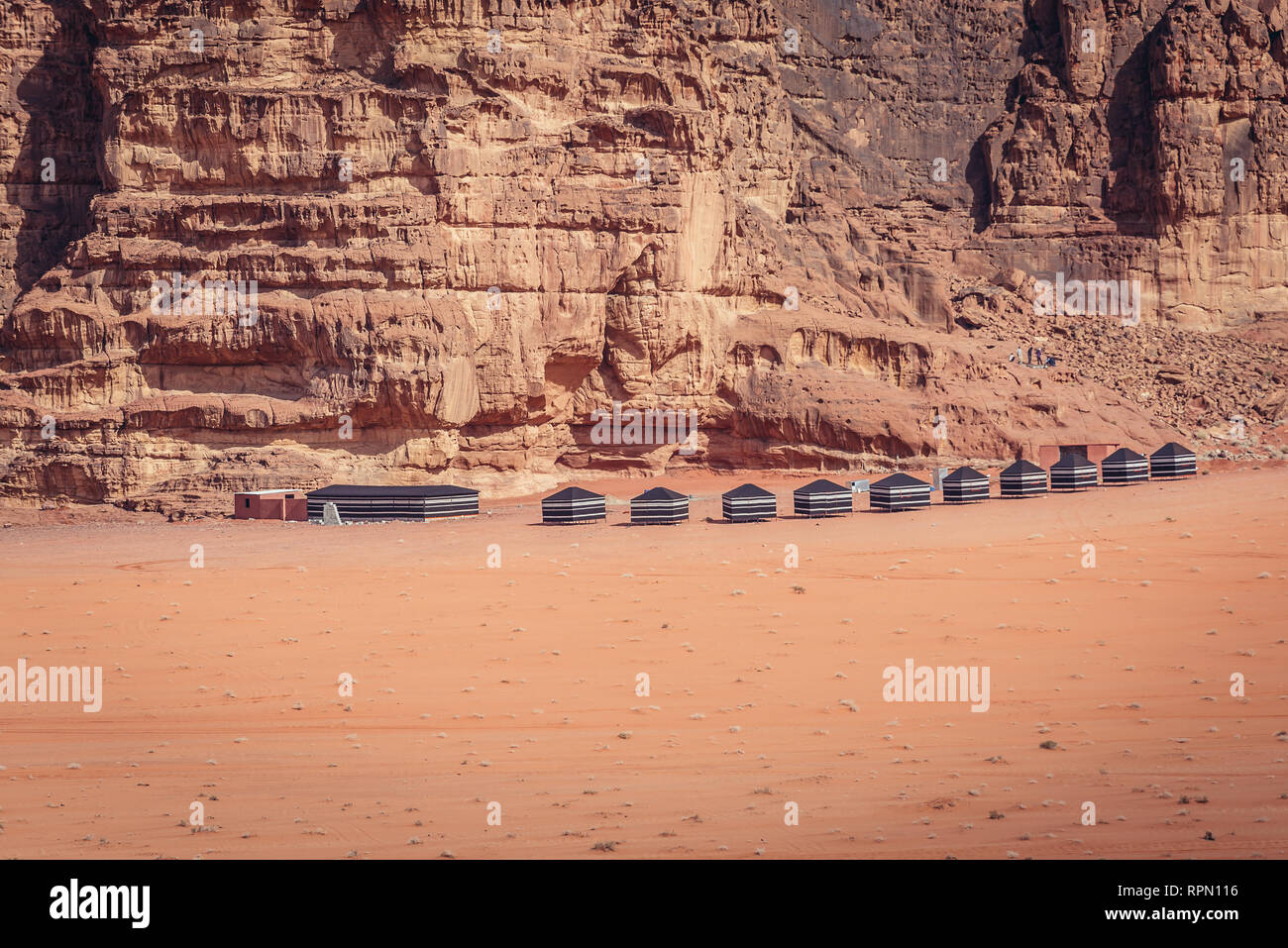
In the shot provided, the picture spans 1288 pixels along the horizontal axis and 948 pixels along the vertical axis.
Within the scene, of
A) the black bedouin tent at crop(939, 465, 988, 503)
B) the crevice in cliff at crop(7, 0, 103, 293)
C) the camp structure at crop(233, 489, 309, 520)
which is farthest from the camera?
the crevice in cliff at crop(7, 0, 103, 293)

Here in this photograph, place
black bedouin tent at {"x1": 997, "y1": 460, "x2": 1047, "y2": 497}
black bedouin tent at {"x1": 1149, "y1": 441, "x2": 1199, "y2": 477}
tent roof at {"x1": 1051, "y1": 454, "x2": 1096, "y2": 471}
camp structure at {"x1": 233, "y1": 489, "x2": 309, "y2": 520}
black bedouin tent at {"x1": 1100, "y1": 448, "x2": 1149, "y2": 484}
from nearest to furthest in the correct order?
camp structure at {"x1": 233, "y1": 489, "x2": 309, "y2": 520} < black bedouin tent at {"x1": 997, "y1": 460, "x2": 1047, "y2": 497} < tent roof at {"x1": 1051, "y1": 454, "x2": 1096, "y2": 471} < black bedouin tent at {"x1": 1100, "y1": 448, "x2": 1149, "y2": 484} < black bedouin tent at {"x1": 1149, "y1": 441, "x2": 1199, "y2": 477}

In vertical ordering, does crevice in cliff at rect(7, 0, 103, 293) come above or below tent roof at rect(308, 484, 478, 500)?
above

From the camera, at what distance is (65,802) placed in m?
13.5

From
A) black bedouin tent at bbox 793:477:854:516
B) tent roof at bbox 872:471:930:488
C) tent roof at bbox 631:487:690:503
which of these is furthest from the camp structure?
tent roof at bbox 872:471:930:488

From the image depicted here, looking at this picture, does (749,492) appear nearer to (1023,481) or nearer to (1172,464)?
(1023,481)

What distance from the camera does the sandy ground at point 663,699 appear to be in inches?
488

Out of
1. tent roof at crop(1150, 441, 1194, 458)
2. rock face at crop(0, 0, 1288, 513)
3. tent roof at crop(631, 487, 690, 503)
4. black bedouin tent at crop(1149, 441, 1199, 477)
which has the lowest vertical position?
black bedouin tent at crop(1149, 441, 1199, 477)

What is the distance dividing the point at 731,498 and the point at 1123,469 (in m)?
12.5

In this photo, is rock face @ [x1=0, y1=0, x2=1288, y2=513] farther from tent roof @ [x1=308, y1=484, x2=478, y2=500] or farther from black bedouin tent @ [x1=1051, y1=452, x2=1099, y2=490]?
black bedouin tent @ [x1=1051, y1=452, x2=1099, y2=490]

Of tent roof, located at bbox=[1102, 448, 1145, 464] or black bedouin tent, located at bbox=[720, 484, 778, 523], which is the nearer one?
black bedouin tent, located at bbox=[720, 484, 778, 523]

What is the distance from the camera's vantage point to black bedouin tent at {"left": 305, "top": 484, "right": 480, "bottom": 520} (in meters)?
35.6

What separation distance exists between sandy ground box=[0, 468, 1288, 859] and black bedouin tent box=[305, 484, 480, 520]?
4.54 m

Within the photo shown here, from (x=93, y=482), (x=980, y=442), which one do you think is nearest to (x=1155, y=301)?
(x=980, y=442)

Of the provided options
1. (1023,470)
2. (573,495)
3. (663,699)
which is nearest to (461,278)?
(573,495)
